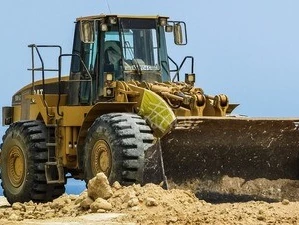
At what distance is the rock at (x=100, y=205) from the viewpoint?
17094 mm

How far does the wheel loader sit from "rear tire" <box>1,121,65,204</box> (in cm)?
2

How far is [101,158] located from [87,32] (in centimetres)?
260

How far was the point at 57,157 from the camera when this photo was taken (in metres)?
21.8

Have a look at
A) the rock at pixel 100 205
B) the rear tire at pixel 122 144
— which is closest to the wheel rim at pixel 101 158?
the rear tire at pixel 122 144

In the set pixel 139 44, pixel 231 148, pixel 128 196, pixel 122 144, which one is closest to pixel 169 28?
pixel 139 44

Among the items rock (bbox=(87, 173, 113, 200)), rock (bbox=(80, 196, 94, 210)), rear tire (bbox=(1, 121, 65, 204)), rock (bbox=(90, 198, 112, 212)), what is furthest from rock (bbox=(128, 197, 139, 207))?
rear tire (bbox=(1, 121, 65, 204))

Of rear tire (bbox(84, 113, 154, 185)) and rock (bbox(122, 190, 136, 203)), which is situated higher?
rear tire (bbox(84, 113, 154, 185))

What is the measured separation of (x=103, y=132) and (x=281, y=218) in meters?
4.26

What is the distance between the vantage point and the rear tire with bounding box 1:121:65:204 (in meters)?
21.9

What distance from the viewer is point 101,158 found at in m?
19.5

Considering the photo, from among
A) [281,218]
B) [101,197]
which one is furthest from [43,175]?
[281,218]

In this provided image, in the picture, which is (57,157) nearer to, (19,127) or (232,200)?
(19,127)

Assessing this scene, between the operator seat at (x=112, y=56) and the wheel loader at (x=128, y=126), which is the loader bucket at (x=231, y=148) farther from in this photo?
the operator seat at (x=112, y=56)

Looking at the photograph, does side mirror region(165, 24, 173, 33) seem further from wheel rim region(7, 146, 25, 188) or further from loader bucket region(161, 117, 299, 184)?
wheel rim region(7, 146, 25, 188)
